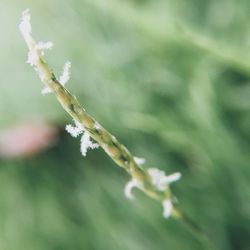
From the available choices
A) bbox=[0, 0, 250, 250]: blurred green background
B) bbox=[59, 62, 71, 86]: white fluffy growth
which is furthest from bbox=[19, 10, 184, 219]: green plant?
bbox=[0, 0, 250, 250]: blurred green background

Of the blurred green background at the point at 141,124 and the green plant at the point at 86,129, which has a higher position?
the blurred green background at the point at 141,124

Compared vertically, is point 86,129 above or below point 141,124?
below

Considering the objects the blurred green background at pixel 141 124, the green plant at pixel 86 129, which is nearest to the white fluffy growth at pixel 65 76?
the green plant at pixel 86 129

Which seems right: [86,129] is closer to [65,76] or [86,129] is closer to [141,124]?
[65,76]

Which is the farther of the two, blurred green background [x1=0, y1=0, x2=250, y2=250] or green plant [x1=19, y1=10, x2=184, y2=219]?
blurred green background [x1=0, y1=0, x2=250, y2=250]

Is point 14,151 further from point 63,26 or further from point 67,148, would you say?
point 63,26

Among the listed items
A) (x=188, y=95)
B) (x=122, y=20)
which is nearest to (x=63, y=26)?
(x=122, y=20)

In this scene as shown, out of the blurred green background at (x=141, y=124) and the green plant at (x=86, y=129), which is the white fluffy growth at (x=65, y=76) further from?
the blurred green background at (x=141, y=124)

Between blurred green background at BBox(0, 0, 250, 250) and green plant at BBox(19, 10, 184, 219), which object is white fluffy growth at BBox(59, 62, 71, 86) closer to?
green plant at BBox(19, 10, 184, 219)

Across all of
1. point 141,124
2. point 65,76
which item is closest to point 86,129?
point 65,76
